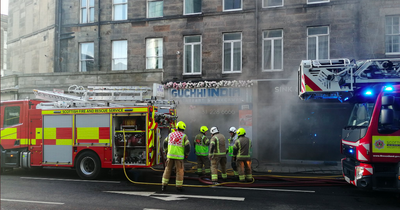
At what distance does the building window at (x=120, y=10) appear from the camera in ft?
53.8

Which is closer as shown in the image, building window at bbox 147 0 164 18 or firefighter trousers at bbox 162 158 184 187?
firefighter trousers at bbox 162 158 184 187

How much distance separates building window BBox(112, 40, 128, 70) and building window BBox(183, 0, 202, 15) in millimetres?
3531

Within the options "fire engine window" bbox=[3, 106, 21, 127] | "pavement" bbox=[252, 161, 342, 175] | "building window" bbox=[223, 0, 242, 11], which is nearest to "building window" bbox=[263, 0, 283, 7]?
"building window" bbox=[223, 0, 242, 11]

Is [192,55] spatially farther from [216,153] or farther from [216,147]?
[216,153]

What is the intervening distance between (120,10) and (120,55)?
231cm

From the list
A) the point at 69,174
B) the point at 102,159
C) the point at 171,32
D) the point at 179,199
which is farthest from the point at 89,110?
the point at 171,32

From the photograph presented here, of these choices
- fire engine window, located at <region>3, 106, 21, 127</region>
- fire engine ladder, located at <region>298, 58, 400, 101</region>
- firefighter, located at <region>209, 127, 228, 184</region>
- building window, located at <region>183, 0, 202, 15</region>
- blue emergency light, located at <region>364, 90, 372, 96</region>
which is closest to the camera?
fire engine ladder, located at <region>298, 58, 400, 101</region>

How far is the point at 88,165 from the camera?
393 inches

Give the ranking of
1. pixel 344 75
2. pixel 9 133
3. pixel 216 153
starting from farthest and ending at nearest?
pixel 9 133 < pixel 216 153 < pixel 344 75

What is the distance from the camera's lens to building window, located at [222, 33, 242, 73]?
1491 centimetres

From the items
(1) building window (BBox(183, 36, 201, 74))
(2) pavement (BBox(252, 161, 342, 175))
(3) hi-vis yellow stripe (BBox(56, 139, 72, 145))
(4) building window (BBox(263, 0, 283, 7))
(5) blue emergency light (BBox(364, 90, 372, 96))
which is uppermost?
(4) building window (BBox(263, 0, 283, 7))

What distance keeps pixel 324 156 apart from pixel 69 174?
10271 millimetres

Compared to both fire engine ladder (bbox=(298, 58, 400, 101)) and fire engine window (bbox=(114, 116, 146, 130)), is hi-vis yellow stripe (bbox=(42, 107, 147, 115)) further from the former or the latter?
fire engine ladder (bbox=(298, 58, 400, 101))

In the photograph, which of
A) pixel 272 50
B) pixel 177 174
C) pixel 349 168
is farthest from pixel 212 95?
pixel 349 168
